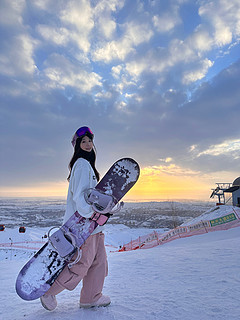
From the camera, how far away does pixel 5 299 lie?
2.81 m

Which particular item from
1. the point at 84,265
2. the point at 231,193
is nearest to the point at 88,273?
the point at 84,265

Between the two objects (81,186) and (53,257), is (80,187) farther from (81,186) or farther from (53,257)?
(53,257)

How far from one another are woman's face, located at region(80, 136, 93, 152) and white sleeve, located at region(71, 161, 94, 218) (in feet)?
1.01

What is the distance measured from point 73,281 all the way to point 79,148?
157 cm

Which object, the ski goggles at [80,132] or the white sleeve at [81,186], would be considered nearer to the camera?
the white sleeve at [81,186]

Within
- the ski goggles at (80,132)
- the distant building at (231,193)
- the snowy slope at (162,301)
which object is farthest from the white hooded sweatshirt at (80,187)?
the distant building at (231,193)

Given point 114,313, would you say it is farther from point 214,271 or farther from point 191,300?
point 214,271

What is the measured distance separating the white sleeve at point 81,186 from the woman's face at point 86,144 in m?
0.31

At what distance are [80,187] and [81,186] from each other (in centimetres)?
2

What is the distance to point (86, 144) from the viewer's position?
2.56m

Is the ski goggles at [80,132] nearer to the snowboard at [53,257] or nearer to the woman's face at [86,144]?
the woman's face at [86,144]

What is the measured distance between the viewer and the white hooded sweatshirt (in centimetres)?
202

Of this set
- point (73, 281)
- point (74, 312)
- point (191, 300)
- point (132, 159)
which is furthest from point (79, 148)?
point (191, 300)

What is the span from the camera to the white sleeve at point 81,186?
2.01 m
